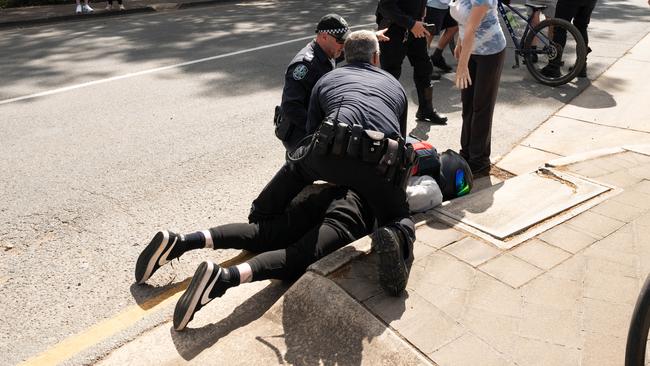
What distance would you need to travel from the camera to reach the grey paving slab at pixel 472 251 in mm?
3414

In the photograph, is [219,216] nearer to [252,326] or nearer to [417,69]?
[252,326]

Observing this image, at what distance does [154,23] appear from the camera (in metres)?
12.3

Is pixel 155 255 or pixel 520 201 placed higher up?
pixel 520 201

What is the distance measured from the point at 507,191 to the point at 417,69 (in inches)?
90.1

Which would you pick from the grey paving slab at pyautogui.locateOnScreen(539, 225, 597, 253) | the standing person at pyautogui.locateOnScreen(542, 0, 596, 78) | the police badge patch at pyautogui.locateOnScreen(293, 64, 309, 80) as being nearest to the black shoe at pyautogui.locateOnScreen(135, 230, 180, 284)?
the police badge patch at pyautogui.locateOnScreen(293, 64, 309, 80)

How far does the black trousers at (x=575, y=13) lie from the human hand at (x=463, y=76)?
331 cm

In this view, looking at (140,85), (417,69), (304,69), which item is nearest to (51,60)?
(140,85)

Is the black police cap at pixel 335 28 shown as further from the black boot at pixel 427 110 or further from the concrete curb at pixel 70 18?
the concrete curb at pixel 70 18

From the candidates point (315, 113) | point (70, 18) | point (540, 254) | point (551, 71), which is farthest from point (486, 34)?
point (70, 18)

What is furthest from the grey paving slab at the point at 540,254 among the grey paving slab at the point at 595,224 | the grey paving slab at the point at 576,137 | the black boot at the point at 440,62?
the black boot at the point at 440,62

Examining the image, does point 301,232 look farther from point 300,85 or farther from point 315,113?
point 300,85

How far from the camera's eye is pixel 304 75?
4066mm

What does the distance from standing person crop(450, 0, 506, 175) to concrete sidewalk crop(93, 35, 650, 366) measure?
75cm

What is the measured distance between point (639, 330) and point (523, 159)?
10.6 ft
